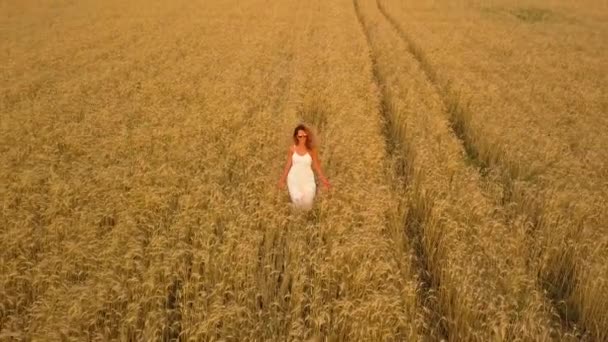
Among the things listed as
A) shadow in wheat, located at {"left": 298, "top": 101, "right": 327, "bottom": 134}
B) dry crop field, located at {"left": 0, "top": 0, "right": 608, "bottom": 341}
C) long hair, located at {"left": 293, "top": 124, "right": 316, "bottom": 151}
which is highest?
long hair, located at {"left": 293, "top": 124, "right": 316, "bottom": 151}

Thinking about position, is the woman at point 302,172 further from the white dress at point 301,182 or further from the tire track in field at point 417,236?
the tire track in field at point 417,236

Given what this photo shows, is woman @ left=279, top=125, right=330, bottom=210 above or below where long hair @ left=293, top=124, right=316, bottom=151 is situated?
below

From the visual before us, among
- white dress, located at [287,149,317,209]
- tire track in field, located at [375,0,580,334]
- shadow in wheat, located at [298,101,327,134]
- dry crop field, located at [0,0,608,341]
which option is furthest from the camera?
shadow in wheat, located at [298,101,327,134]

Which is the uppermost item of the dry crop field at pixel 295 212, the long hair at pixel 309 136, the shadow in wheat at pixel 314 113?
the long hair at pixel 309 136

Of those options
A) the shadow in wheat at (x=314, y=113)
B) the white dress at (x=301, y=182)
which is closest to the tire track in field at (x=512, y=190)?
the white dress at (x=301, y=182)

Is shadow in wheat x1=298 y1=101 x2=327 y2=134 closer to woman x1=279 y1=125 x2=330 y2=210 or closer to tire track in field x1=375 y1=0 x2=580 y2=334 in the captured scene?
tire track in field x1=375 y1=0 x2=580 y2=334

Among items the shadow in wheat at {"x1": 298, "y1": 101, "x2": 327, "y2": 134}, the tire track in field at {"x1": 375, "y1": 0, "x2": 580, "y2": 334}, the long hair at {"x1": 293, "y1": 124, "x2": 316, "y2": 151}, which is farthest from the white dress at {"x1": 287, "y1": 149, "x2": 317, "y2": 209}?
the shadow in wheat at {"x1": 298, "y1": 101, "x2": 327, "y2": 134}
